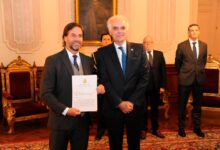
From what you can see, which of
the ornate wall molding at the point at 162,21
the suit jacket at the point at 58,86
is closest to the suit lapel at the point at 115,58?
the suit jacket at the point at 58,86

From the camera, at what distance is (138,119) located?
2.80 meters

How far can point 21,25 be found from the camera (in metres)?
5.35

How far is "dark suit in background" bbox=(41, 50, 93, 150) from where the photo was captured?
2.26 m

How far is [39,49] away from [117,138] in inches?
127

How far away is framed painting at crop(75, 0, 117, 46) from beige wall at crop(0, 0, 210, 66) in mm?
155

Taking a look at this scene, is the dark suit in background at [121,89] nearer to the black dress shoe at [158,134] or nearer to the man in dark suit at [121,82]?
the man in dark suit at [121,82]

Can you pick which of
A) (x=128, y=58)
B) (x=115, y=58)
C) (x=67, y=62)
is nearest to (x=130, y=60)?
(x=128, y=58)

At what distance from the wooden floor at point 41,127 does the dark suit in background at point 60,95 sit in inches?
86.9

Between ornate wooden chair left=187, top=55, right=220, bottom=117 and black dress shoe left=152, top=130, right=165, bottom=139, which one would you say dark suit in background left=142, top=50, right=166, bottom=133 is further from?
ornate wooden chair left=187, top=55, right=220, bottom=117

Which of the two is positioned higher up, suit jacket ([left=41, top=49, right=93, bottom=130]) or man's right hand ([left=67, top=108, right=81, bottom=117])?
suit jacket ([left=41, top=49, right=93, bottom=130])

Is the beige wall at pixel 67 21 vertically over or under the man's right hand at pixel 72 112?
over

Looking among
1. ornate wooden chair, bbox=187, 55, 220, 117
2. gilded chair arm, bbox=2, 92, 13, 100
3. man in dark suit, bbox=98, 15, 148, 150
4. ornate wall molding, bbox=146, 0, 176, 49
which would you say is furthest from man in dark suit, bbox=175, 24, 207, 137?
gilded chair arm, bbox=2, 92, 13, 100

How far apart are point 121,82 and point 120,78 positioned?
4cm

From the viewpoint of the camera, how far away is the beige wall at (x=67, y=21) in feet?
17.5
